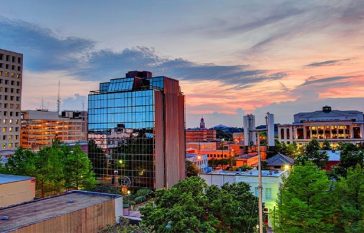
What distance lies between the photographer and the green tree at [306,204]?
24078 millimetres

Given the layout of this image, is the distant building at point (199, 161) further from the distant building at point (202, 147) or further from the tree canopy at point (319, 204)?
the tree canopy at point (319, 204)

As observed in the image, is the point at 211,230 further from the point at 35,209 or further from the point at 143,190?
the point at 143,190

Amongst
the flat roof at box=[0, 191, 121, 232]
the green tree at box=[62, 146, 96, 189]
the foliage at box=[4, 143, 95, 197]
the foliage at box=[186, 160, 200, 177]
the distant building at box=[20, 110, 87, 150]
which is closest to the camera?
the flat roof at box=[0, 191, 121, 232]

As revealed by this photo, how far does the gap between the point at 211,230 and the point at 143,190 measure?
121 feet

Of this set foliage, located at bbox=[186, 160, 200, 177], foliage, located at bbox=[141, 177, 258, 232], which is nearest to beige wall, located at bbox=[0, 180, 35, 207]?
foliage, located at bbox=[141, 177, 258, 232]

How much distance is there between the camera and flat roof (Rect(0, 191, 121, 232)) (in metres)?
22.3

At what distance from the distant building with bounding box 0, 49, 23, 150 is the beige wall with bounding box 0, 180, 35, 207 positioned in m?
79.4

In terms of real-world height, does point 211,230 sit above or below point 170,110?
below

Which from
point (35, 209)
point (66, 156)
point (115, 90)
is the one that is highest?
point (115, 90)

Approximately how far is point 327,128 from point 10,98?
145 m

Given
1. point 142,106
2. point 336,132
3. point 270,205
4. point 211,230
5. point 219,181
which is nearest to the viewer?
point 211,230

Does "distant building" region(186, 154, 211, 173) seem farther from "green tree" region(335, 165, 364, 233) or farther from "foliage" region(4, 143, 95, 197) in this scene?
"green tree" region(335, 165, 364, 233)

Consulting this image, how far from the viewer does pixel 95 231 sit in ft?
85.4

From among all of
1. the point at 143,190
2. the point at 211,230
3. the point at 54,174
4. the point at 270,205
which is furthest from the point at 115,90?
the point at 211,230
